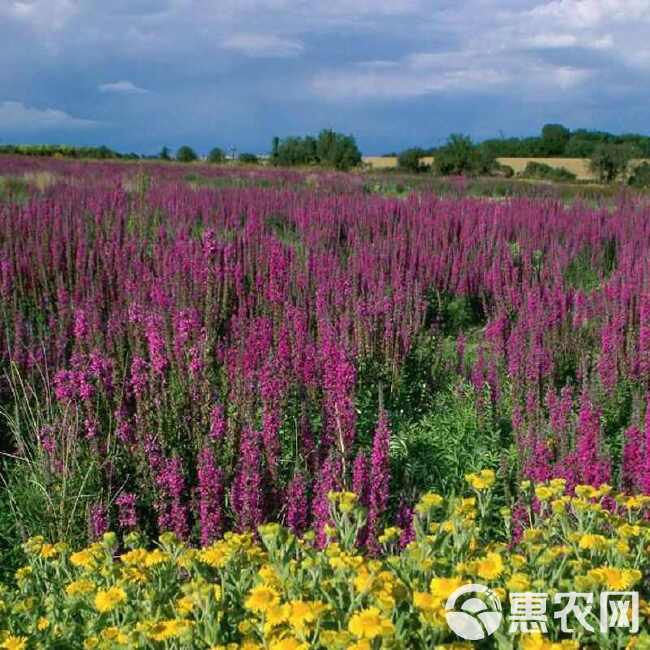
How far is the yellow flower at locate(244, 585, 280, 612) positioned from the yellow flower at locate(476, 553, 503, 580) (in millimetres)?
449

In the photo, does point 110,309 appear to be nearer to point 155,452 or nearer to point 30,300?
point 30,300

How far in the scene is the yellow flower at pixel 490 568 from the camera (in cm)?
175

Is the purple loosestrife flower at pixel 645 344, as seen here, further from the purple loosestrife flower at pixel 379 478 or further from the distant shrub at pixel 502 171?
the distant shrub at pixel 502 171

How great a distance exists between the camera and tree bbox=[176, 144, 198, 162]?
4753cm

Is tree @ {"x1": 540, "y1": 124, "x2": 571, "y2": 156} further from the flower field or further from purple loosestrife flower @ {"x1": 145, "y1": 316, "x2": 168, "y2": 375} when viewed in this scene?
purple loosestrife flower @ {"x1": 145, "y1": 316, "x2": 168, "y2": 375}

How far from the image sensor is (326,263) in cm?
621

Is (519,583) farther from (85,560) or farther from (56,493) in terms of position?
(56,493)

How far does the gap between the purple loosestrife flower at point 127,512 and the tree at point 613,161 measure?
32913mm

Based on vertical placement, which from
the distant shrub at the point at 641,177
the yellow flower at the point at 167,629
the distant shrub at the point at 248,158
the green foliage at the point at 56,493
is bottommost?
the green foliage at the point at 56,493

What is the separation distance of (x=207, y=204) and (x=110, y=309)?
5.34m

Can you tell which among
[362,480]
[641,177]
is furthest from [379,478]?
[641,177]

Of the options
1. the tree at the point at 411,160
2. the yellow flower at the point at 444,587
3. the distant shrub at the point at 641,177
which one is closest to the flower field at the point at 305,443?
the yellow flower at the point at 444,587

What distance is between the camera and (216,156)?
4269 centimetres

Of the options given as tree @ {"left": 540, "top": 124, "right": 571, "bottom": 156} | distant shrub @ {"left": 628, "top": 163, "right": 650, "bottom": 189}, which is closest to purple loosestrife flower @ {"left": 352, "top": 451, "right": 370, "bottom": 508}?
distant shrub @ {"left": 628, "top": 163, "right": 650, "bottom": 189}
